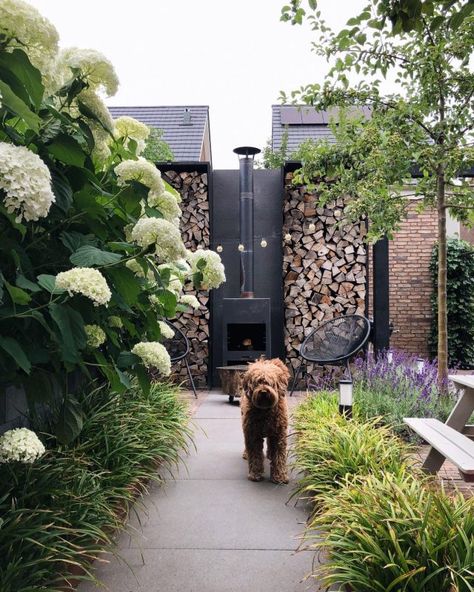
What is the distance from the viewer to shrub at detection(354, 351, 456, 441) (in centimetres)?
382

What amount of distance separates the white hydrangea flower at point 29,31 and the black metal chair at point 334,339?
4618 millimetres

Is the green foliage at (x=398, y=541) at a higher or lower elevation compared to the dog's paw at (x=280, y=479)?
higher

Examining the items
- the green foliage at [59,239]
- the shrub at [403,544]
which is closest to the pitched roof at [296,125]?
the green foliage at [59,239]

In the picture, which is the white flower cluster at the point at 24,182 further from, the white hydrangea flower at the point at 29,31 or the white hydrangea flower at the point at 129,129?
the white hydrangea flower at the point at 129,129

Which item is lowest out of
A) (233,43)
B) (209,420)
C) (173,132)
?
(209,420)

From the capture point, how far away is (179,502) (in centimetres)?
271

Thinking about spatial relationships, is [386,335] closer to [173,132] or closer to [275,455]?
[275,455]

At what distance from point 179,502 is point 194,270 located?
1164mm

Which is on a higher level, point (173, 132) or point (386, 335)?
point (173, 132)

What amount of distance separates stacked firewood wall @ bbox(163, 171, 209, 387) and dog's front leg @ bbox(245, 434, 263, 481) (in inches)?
148

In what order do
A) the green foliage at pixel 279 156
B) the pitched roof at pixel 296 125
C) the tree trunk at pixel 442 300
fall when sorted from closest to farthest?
the tree trunk at pixel 442 300, the green foliage at pixel 279 156, the pitched roof at pixel 296 125

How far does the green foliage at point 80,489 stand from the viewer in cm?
163

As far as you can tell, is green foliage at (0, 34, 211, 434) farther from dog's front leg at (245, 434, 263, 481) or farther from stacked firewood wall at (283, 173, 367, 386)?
stacked firewood wall at (283, 173, 367, 386)

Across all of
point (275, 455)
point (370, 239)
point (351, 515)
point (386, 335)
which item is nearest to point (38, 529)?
point (351, 515)
